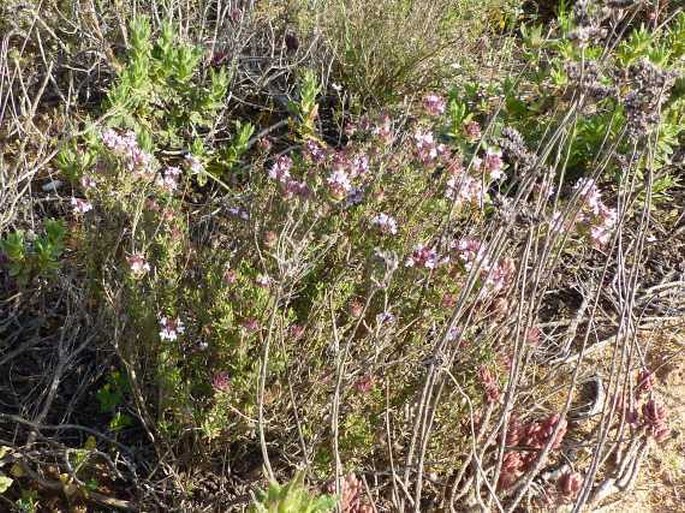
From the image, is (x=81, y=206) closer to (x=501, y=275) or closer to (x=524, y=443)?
(x=501, y=275)

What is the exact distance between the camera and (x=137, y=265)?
7.84ft

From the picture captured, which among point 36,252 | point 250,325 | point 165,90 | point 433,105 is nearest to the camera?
point 250,325

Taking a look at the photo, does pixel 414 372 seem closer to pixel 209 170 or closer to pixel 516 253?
pixel 516 253

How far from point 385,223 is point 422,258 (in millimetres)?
192

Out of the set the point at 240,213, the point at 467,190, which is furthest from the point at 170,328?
the point at 467,190

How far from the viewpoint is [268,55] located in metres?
4.47

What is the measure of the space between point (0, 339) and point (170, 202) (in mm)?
942

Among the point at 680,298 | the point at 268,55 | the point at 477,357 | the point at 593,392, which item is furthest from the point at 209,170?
the point at 680,298

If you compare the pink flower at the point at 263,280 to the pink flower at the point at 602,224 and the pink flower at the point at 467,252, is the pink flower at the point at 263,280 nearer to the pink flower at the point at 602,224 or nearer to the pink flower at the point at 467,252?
the pink flower at the point at 467,252

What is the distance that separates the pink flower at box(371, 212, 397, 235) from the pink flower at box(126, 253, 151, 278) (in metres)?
0.73

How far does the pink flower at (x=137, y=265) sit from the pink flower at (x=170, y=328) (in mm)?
149

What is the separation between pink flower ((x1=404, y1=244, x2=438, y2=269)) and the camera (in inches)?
100.0

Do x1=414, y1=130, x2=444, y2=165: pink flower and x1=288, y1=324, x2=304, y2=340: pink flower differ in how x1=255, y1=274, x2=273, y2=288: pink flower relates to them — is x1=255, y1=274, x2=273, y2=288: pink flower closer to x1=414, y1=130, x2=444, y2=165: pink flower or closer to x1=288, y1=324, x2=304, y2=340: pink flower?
x1=288, y1=324, x2=304, y2=340: pink flower

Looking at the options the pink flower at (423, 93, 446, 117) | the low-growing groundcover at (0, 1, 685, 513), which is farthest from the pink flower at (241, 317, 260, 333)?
the pink flower at (423, 93, 446, 117)
